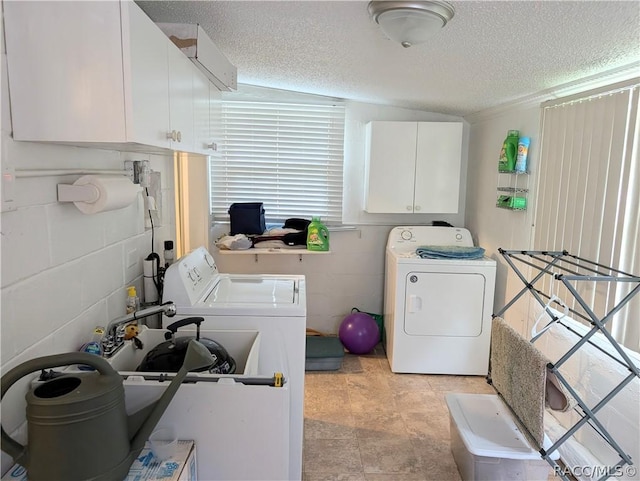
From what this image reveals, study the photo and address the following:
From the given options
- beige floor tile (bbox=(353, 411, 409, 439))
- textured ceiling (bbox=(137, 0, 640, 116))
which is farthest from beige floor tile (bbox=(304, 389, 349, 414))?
textured ceiling (bbox=(137, 0, 640, 116))

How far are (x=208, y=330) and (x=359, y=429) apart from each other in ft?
4.22

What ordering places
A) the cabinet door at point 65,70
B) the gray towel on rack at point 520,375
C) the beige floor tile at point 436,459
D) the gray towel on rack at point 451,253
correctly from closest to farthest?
the cabinet door at point 65,70
the gray towel on rack at point 520,375
the beige floor tile at point 436,459
the gray towel on rack at point 451,253

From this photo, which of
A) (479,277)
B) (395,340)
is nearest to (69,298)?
(395,340)

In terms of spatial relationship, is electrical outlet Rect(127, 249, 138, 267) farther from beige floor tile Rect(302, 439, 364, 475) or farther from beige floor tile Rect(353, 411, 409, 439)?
beige floor tile Rect(353, 411, 409, 439)

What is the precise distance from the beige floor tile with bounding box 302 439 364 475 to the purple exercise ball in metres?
1.16

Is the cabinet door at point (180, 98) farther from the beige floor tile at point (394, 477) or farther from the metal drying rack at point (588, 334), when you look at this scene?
the beige floor tile at point (394, 477)

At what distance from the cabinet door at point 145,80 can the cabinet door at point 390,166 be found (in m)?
2.32

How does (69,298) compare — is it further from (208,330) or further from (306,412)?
(306,412)

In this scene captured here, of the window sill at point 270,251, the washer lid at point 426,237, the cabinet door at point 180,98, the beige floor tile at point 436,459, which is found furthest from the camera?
the washer lid at point 426,237

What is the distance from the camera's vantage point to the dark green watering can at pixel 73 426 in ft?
3.58

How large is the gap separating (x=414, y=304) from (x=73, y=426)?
8.78 feet

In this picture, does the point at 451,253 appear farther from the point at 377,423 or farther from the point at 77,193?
the point at 77,193

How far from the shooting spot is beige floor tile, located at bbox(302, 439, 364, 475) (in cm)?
244

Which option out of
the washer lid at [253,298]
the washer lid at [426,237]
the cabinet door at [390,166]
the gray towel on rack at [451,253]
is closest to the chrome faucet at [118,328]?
the washer lid at [253,298]
